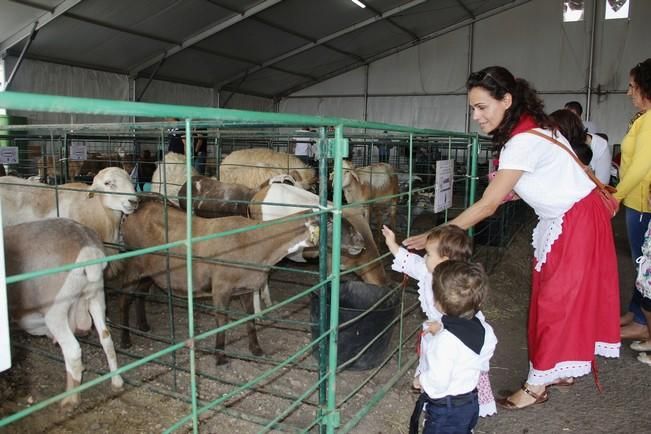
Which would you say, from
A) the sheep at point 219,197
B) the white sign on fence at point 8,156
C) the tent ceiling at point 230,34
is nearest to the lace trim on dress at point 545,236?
the sheep at point 219,197

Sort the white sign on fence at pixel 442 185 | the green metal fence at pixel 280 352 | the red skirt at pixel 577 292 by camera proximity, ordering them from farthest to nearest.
Result: the white sign on fence at pixel 442 185
the red skirt at pixel 577 292
the green metal fence at pixel 280 352

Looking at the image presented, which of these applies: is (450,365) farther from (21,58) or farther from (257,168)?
(21,58)

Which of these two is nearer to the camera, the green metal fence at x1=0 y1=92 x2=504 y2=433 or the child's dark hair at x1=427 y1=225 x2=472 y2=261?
the green metal fence at x1=0 y1=92 x2=504 y2=433

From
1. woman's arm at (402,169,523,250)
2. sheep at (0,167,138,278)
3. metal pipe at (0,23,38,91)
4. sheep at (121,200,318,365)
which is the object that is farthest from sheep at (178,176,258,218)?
metal pipe at (0,23,38,91)

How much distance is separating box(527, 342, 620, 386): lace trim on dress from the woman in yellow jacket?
0.90m

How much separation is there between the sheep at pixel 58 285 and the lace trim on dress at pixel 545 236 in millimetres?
2419

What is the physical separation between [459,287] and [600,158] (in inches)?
126

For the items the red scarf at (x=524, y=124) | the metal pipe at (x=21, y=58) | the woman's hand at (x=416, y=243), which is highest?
the metal pipe at (x=21, y=58)

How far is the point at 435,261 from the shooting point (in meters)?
2.38

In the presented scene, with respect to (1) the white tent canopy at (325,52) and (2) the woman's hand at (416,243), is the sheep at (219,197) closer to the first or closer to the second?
(2) the woman's hand at (416,243)

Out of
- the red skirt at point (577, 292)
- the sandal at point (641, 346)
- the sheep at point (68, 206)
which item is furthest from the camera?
the sheep at point (68, 206)

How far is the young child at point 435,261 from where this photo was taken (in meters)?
2.28

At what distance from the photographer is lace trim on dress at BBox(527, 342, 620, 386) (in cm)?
278

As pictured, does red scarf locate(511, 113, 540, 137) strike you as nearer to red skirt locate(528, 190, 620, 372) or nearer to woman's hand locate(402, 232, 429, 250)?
red skirt locate(528, 190, 620, 372)
